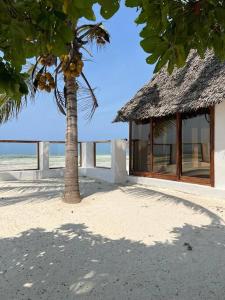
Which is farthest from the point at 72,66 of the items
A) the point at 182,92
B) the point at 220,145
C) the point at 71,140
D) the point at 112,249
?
the point at 220,145

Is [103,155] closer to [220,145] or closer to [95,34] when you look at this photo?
[220,145]

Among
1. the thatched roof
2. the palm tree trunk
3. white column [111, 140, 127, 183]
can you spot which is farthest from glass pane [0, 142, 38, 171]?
the palm tree trunk

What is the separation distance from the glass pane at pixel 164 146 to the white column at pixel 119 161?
138 cm

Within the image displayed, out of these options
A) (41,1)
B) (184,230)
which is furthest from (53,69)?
(41,1)

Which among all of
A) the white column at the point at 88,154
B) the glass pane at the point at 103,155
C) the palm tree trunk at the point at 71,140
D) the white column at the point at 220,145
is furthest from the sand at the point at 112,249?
the white column at the point at 88,154

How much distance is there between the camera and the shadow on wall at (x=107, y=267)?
11.1 ft

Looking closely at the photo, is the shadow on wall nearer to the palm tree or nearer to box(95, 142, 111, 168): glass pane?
the palm tree

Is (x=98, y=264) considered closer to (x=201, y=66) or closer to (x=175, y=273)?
(x=175, y=273)

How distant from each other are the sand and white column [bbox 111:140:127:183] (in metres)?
3.79

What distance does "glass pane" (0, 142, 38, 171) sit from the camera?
45.0 feet

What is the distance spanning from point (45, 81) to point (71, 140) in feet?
5.25

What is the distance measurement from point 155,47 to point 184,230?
4808 millimetres

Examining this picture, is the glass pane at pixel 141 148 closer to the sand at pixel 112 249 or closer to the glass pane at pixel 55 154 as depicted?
the sand at pixel 112 249

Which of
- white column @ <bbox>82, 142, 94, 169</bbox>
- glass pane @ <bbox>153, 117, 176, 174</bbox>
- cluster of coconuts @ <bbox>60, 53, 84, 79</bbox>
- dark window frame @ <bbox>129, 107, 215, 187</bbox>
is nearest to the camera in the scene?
cluster of coconuts @ <bbox>60, 53, 84, 79</bbox>
